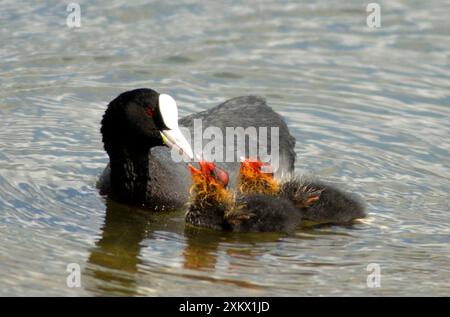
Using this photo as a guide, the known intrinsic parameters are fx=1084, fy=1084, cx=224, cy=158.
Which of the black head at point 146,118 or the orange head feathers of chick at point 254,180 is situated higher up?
the black head at point 146,118

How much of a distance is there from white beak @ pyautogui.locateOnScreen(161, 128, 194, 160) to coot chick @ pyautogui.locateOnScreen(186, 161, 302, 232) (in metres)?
0.28

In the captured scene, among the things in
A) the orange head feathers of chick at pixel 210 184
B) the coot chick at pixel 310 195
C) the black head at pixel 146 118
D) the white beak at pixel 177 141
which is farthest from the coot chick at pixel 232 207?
the black head at pixel 146 118

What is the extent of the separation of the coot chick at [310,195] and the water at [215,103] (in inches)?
3.9

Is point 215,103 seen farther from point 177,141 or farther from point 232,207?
point 232,207

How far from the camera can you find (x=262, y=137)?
8047 mm

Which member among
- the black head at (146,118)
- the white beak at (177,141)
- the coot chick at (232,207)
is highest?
the black head at (146,118)

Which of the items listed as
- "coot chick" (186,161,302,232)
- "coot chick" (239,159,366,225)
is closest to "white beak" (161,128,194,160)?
"coot chick" (186,161,302,232)

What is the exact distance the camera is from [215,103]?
373 inches

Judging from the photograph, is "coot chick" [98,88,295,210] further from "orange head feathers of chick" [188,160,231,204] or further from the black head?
"orange head feathers of chick" [188,160,231,204]

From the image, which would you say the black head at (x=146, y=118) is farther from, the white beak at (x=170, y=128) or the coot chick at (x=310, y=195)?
the coot chick at (x=310, y=195)

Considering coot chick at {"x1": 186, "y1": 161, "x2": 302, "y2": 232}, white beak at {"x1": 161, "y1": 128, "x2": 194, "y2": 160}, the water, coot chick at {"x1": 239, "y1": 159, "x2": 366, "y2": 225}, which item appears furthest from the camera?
white beak at {"x1": 161, "y1": 128, "x2": 194, "y2": 160}

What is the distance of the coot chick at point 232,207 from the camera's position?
673 centimetres

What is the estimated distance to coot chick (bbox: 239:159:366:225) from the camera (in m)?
6.97

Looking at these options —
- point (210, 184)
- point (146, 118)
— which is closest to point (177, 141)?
point (146, 118)
